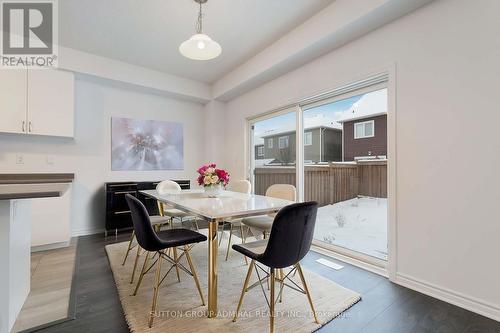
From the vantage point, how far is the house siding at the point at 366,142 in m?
2.52

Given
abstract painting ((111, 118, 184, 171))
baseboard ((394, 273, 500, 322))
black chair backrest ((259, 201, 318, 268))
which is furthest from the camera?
abstract painting ((111, 118, 184, 171))

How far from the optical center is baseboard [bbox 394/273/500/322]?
1680 mm

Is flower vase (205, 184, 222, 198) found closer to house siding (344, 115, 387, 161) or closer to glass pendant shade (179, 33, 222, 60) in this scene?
glass pendant shade (179, 33, 222, 60)

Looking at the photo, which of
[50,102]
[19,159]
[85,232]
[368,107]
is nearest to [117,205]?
[85,232]

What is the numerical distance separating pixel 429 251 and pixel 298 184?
1724 mm

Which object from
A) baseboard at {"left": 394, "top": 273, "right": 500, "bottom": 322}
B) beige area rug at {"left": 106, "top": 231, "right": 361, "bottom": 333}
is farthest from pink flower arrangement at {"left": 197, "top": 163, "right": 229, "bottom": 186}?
baseboard at {"left": 394, "top": 273, "right": 500, "bottom": 322}

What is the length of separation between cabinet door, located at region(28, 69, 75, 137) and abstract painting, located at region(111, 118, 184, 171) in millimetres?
824

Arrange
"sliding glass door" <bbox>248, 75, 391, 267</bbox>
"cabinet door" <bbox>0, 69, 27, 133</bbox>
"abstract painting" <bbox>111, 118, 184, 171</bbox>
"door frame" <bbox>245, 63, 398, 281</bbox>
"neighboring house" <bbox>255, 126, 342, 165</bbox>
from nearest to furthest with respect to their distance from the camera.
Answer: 1. "door frame" <bbox>245, 63, 398, 281</bbox>
2. "sliding glass door" <bbox>248, 75, 391, 267</bbox>
3. "cabinet door" <bbox>0, 69, 27, 133</bbox>
4. "neighboring house" <bbox>255, 126, 342, 165</bbox>
5. "abstract painting" <bbox>111, 118, 184, 171</bbox>

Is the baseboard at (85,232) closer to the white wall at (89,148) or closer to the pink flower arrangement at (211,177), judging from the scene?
the white wall at (89,148)

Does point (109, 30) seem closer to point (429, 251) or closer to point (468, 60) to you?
point (468, 60)

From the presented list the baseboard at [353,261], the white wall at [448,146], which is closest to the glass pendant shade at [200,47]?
the white wall at [448,146]

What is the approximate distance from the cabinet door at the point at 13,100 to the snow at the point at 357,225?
162 inches

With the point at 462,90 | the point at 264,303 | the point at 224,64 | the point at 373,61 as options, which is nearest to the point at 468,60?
the point at 462,90

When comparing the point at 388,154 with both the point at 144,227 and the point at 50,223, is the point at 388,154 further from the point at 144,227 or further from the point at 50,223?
the point at 50,223
